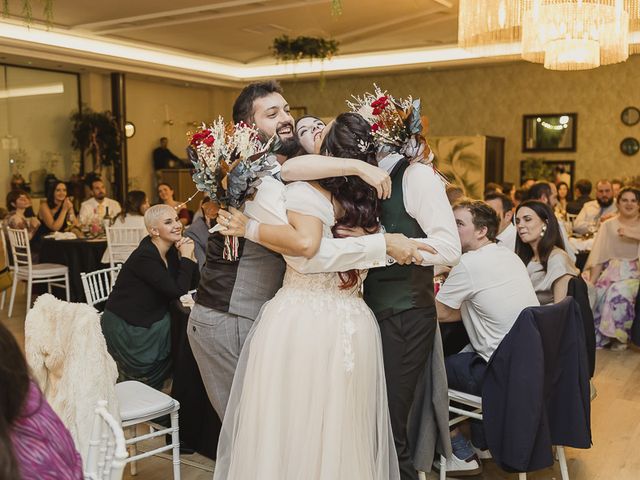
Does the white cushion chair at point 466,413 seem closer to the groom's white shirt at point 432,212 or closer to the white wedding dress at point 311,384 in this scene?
the white wedding dress at point 311,384

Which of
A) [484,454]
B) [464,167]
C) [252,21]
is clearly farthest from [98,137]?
[484,454]

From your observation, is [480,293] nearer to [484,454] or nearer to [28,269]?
[484,454]

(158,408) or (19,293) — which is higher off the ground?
(158,408)

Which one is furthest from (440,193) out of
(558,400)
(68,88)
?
(68,88)

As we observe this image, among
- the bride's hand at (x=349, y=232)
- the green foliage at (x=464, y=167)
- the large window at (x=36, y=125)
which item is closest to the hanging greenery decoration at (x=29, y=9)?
the large window at (x=36, y=125)

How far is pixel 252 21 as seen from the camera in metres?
9.94

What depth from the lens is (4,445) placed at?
1135 mm

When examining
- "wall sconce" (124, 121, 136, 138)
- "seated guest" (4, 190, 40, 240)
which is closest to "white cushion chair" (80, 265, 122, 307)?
"seated guest" (4, 190, 40, 240)

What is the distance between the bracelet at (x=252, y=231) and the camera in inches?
92.4

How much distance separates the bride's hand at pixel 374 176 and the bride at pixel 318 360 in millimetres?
114

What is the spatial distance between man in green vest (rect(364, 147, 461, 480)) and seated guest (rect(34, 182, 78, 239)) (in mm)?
6824

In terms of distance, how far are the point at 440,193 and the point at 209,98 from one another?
13.4 meters

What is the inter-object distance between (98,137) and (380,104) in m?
10.4

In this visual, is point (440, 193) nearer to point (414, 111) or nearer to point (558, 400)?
point (414, 111)
